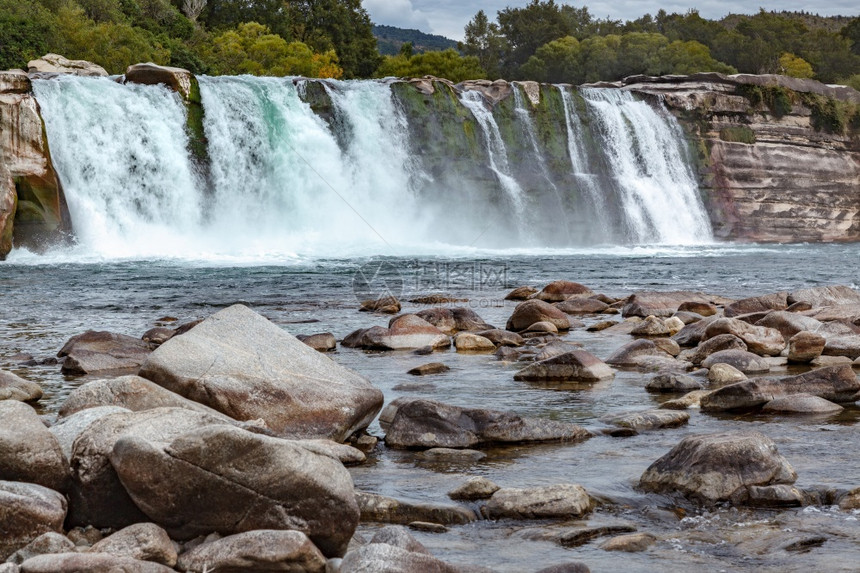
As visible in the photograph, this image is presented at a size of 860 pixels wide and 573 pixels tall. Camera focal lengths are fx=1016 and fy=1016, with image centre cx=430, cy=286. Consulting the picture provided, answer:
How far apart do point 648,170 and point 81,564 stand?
134ft

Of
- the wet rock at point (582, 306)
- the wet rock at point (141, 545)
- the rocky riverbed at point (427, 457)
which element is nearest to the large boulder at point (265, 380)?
the rocky riverbed at point (427, 457)

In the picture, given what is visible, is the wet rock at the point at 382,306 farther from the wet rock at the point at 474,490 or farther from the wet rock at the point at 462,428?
the wet rock at the point at 474,490

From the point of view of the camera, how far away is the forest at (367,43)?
4677 cm

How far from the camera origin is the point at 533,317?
1385 cm

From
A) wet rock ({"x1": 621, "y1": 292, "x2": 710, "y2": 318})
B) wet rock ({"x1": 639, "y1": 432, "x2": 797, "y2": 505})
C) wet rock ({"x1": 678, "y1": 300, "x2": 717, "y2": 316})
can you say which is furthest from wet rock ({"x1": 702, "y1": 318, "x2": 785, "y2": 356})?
wet rock ({"x1": 639, "y1": 432, "x2": 797, "y2": 505})

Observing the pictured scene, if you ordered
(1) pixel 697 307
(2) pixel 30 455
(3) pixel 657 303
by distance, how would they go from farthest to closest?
(3) pixel 657 303
(1) pixel 697 307
(2) pixel 30 455

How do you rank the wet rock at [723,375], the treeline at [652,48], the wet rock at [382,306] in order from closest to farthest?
the wet rock at [723,375]
the wet rock at [382,306]
the treeline at [652,48]

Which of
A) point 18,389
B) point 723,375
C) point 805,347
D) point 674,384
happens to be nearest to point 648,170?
point 805,347

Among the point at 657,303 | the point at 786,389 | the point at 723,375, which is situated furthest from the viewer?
the point at 657,303

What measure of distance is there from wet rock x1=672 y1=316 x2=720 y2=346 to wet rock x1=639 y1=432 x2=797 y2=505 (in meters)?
5.88

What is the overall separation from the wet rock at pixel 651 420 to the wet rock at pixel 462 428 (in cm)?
40

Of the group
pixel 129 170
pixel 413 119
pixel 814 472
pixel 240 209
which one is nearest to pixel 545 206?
pixel 413 119

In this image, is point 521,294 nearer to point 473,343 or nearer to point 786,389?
point 473,343

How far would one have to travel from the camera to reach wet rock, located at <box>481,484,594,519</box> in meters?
5.52
